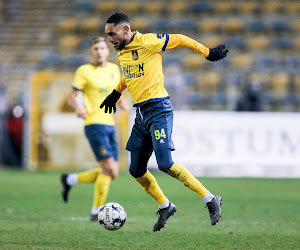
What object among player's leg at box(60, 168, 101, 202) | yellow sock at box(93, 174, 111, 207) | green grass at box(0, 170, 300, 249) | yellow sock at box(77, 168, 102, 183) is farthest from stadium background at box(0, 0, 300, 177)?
yellow sock at box(93, 174, 111, 207)

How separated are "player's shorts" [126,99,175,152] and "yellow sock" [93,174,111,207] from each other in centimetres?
186

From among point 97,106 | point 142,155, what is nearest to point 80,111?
point 97,106

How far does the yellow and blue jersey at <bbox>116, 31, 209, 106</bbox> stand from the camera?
6.44 m

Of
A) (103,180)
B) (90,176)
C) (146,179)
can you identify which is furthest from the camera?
(90,176)

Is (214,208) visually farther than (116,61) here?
No

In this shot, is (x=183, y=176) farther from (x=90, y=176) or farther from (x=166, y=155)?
(x=90, y=176)

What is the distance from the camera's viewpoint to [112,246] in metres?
6.25

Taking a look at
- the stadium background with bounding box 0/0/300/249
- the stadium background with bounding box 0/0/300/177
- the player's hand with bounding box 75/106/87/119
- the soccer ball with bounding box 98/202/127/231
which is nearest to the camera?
the soccer ball with bounding box 98/202/127/231

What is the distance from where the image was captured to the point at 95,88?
28.5 ft

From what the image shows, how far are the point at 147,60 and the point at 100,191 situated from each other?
2.50 meters

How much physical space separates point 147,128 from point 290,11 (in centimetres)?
1566

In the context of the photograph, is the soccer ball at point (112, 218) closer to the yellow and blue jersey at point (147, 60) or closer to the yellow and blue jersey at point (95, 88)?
the yellow and blue jersey at point (147, 60)

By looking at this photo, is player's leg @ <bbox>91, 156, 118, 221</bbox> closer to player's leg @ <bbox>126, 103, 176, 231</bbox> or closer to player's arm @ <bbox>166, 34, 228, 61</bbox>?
player's leg @ <bbox>126, 103, 176, 231</bbox>

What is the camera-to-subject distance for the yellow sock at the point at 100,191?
843 centimetres
